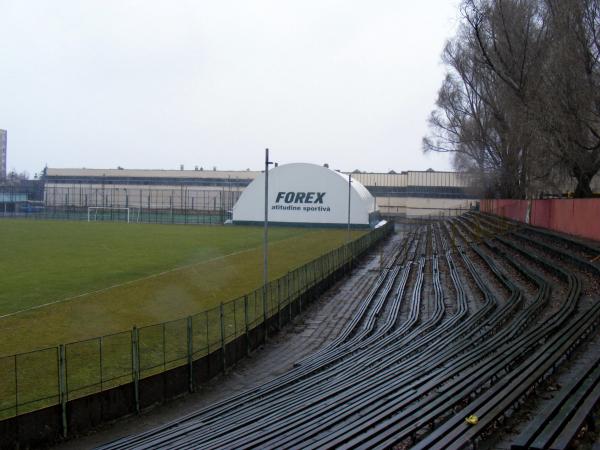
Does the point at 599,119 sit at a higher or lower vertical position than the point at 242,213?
higher

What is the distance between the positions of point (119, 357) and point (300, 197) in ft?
182

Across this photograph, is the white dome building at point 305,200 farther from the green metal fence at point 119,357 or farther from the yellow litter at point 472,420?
the yellow litter at point 472,420

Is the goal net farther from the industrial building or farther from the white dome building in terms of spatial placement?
the white dome building

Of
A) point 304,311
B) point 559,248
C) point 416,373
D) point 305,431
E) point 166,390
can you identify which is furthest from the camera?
point 559,248

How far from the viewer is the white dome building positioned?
69.4 metres

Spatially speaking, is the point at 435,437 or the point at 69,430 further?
the point at 69,430

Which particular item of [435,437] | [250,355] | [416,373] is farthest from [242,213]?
[435,437]

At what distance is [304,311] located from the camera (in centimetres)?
2519

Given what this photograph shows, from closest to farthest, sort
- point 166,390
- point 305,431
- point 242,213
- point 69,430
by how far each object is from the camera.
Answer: point 305,431, point 69,430, point 166,390, point 242,213

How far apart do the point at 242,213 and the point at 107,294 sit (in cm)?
4732

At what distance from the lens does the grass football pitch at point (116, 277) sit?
19.8 meters

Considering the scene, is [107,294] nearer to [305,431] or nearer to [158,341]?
[158,341]

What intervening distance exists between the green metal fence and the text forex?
46.8 m

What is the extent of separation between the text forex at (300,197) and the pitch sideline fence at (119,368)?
48.0 metres
